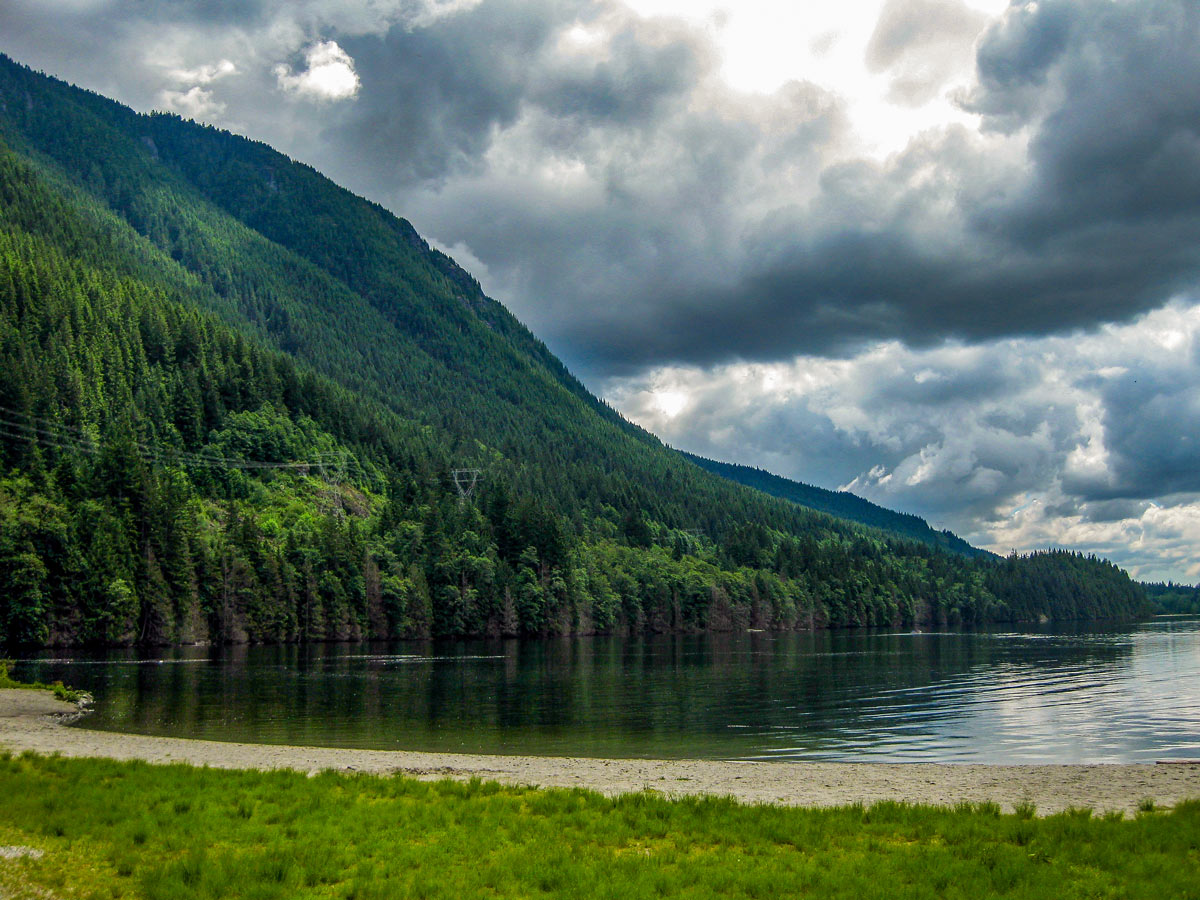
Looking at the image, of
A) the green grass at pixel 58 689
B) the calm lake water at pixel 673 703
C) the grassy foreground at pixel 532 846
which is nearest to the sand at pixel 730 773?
the calm lake water at pixel 673 703

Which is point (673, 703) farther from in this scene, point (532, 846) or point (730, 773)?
point (532, 846)

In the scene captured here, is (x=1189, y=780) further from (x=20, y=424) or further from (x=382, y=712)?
(x=20, y=424)

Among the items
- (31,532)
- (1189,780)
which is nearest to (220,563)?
(31,532)

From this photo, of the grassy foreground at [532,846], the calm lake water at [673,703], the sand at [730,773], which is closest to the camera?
the grassy foreground at [532,846]

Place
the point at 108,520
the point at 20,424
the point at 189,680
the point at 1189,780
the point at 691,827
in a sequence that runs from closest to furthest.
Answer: the point at 691,827, the point at 1189,780, the point at 189,680, the point at 108,520, the point at 20,424

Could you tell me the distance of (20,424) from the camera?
169125 millimetres

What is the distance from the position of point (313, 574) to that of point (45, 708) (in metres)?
114

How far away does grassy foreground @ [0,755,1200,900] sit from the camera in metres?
18.2

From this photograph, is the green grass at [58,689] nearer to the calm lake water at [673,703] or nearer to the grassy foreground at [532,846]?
the calm lake water at [673,703]

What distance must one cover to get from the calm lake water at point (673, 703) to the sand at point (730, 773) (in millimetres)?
5369

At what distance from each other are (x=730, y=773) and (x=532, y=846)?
20433mm

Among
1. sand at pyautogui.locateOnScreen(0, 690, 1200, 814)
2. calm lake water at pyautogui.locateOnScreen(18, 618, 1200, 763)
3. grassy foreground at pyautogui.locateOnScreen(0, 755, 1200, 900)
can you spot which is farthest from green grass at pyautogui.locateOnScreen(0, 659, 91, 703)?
grassy foreground at pyautogui.locateOnScreen(0, 755, 1200, 900)

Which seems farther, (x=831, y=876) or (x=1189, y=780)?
(x=1189, y=780)

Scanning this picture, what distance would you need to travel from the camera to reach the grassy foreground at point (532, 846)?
18172 millimetres
